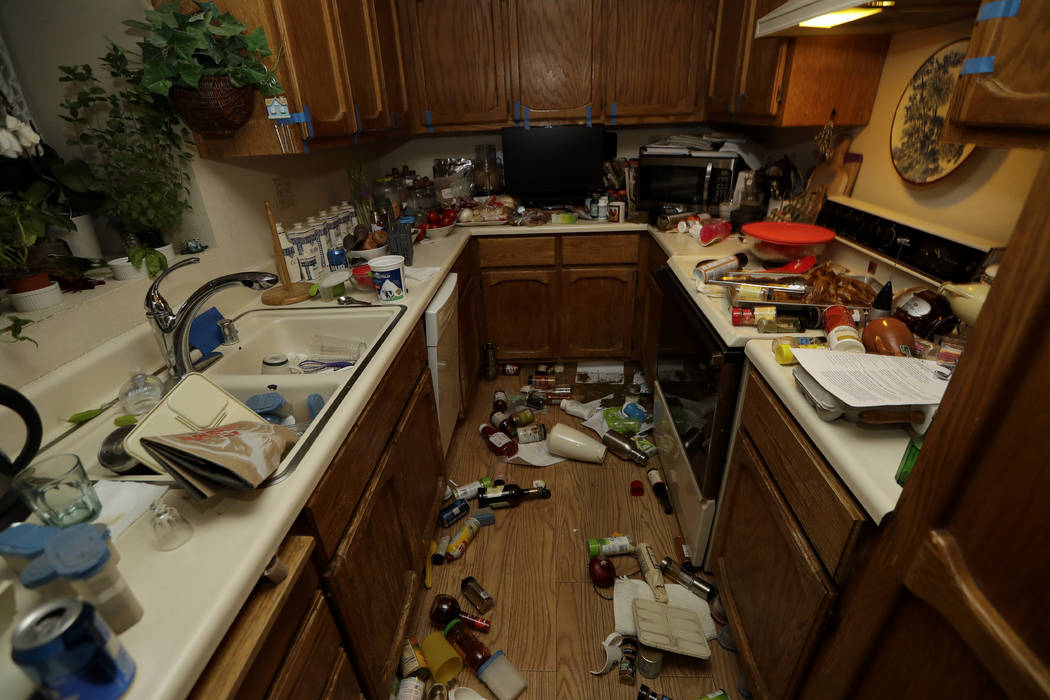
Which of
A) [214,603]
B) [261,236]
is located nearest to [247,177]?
[261,236]

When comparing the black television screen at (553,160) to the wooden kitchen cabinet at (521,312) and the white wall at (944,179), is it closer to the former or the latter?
the wooden kitchen cabinet at (521,312)

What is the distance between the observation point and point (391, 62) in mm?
2283

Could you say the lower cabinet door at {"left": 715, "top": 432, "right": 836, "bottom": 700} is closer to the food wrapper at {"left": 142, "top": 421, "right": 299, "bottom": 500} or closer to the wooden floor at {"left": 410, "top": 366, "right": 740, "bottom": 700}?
the wooden floor at {"left": 410, "top": 366, "right": 740, "bottom": 700}

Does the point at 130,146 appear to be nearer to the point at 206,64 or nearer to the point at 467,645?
the point at 206,64

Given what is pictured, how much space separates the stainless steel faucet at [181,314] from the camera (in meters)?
1.02

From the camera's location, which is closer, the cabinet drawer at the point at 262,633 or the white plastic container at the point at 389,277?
the cabinet drawer at the point at 262,633

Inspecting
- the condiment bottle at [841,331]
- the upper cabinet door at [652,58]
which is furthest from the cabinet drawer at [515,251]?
the condiment bottle at [841,331]

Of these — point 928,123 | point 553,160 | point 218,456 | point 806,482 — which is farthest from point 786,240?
point 218,456

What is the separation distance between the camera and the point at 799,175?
6.79ft

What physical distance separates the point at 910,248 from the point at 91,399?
2048 mm

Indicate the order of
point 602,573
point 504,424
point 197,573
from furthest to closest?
point 504,424, point 602,573, point 197,573

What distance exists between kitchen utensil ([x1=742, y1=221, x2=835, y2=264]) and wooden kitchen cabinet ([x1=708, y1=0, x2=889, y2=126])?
0.42 metres

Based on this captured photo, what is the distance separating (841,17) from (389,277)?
1.40 meters

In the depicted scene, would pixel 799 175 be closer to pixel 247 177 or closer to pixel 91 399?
pixel 247 177
